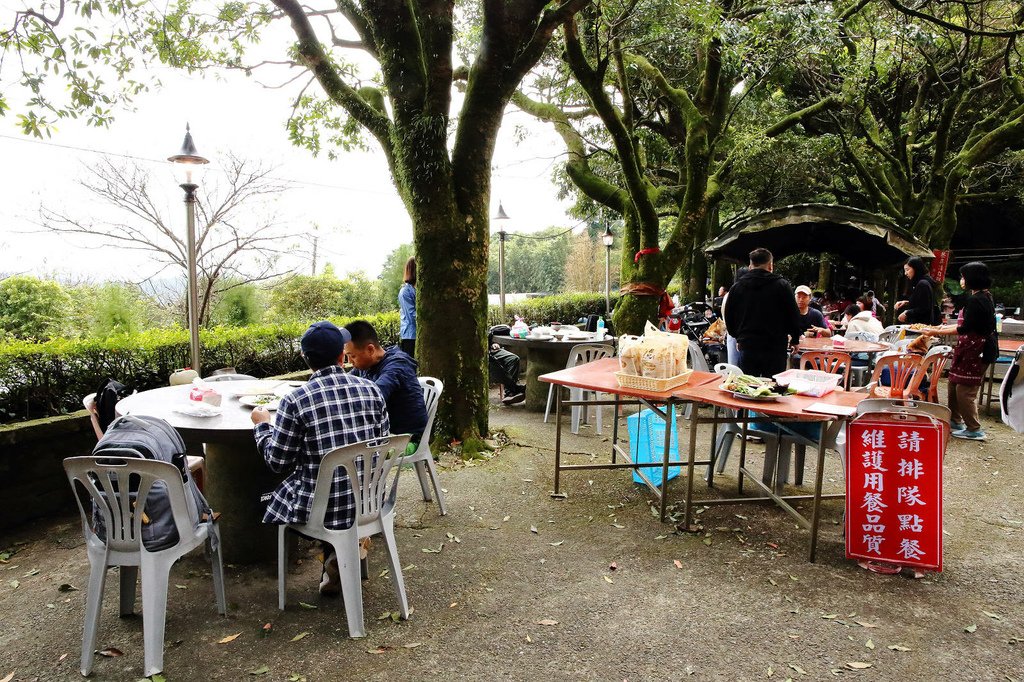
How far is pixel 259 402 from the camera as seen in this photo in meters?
3.41

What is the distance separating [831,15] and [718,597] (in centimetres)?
609

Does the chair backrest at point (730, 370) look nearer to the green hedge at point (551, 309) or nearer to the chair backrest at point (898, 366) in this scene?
the chair backrest at point (898, 366)

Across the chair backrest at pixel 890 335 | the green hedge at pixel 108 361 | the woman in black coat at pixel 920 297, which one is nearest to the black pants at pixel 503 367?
the green hedge at pixel 108 361

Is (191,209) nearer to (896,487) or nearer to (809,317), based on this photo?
(896,487)

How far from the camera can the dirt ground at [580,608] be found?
260cm

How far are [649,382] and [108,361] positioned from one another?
12.9 ft

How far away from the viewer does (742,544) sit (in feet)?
12.3

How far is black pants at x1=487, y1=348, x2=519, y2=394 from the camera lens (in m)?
7.41

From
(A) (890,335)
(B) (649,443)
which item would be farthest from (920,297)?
(B) (649,443)

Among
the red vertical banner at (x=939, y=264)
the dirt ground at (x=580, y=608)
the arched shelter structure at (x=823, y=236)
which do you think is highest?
the arched shelter structure at (x=823, y=236)

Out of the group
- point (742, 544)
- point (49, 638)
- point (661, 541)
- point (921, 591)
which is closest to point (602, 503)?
point (661, 541)

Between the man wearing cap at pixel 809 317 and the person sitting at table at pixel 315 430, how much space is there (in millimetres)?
5801

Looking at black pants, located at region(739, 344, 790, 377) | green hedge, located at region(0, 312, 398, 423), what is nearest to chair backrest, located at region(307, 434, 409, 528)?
green hedge, located at region(0, 312, 398, 423)

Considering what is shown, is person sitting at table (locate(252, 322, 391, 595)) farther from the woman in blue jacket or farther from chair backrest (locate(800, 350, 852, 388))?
chair backrest (locate(800, 350, 852, 388))
